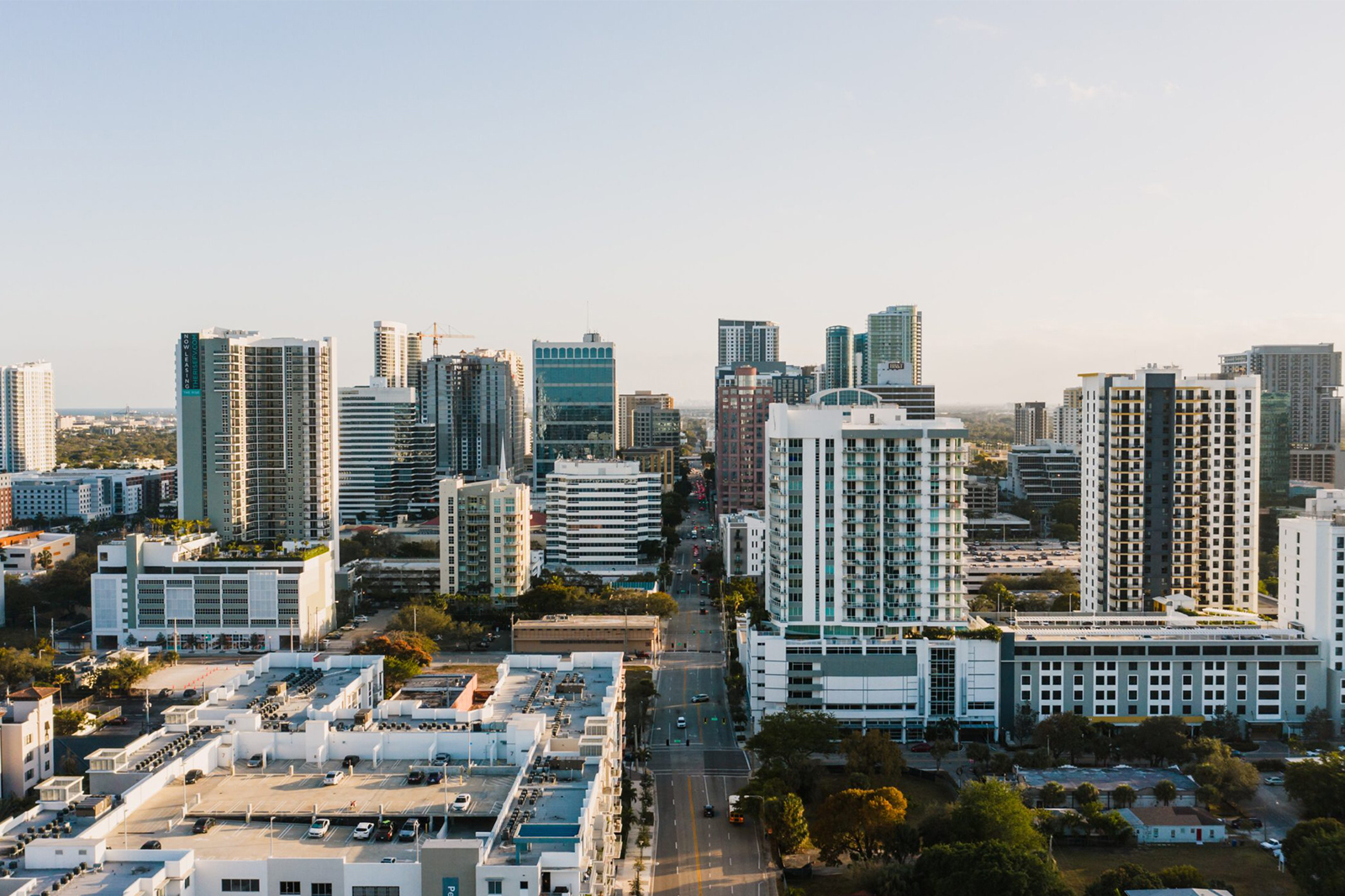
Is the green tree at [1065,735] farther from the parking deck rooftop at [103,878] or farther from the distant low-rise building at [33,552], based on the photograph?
the distant low-rise building at [33,552]

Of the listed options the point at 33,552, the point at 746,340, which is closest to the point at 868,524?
the point at 33,552

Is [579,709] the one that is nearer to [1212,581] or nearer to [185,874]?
[185,874]

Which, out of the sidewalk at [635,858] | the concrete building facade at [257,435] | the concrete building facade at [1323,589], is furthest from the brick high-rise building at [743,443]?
the sidewalk at [635,858]

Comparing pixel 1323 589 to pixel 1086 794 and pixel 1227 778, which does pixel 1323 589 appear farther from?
pixel 1086 794

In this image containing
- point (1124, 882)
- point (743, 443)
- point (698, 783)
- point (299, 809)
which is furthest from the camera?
point (743, 443)

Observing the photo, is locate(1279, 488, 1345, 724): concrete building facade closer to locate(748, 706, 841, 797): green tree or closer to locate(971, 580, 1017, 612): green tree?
locate(971, 580, 1017, 612): green tree

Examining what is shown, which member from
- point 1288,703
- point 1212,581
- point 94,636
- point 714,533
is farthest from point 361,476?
point 1288,703
